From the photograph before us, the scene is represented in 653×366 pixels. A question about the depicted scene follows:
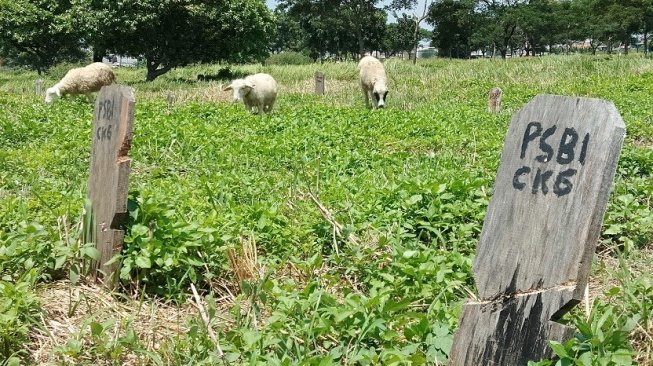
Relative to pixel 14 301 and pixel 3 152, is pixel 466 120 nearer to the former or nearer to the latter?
pixel 3 152

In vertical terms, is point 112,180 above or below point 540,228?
below

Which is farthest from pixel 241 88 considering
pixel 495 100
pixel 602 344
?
pixel 602 344

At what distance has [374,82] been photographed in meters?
16.1

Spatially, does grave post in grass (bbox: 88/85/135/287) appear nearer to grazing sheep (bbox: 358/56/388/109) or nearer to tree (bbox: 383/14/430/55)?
grazing sheep (bbox: 358/56/388/109)

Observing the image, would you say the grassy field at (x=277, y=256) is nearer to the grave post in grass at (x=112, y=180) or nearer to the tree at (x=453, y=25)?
the grave post in grass at (x=112, y=180)

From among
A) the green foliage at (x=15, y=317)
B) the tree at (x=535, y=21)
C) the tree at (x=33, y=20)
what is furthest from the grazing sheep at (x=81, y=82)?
the tree at (x=535, y=21)

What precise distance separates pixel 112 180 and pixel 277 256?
114 cm

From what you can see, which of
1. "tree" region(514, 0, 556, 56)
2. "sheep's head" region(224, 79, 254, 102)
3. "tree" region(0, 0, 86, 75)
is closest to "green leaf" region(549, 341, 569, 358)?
"sheep's head" region(224, 79, 254, 102)

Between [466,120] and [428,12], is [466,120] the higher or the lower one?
the lower one

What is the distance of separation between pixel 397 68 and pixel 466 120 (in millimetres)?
14406

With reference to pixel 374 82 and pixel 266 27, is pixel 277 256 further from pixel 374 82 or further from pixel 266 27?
pixel 266 27

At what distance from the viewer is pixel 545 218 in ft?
7.00

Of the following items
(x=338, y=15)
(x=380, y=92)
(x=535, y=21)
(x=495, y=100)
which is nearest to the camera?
(x=495, y=100)

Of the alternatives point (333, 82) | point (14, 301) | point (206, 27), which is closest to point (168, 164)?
point (14, 301)
